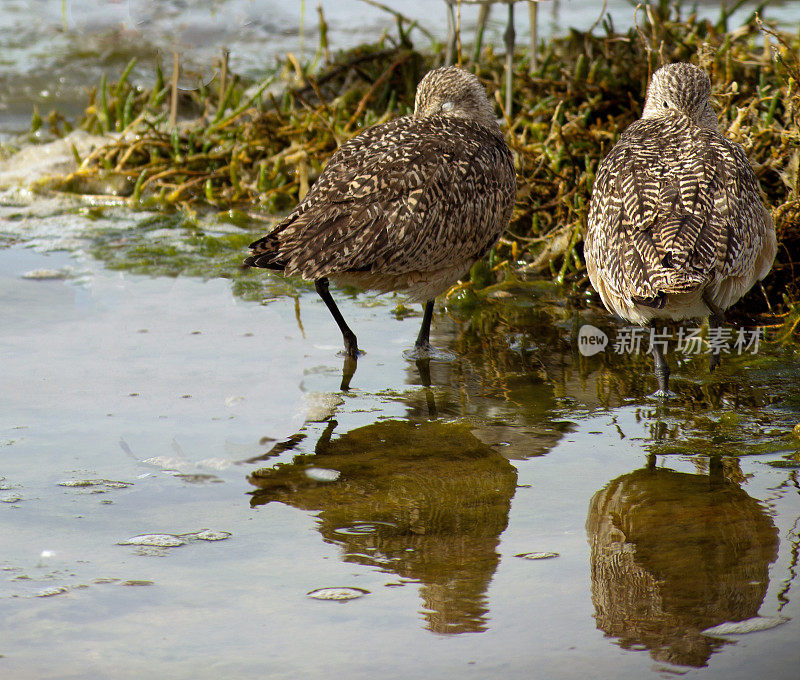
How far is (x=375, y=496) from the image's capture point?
3.42 m

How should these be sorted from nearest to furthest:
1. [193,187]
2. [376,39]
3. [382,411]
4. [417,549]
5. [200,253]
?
[417,549], [382,411], [200,253], [193,187], [376,39]

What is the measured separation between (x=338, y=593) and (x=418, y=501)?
624 mm

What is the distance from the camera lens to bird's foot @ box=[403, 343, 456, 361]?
15.4ft

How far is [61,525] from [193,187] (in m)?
3.97

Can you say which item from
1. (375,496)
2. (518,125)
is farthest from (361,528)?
(518,125)

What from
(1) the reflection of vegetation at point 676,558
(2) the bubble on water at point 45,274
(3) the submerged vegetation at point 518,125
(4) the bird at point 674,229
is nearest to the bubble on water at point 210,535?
(1) the reflection of vegetation at point 676,558

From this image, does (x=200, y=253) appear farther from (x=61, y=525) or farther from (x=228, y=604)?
(x=228, y=604)

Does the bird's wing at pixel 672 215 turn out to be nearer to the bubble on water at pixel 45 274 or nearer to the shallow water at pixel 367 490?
the shallow water at pixel 367 490

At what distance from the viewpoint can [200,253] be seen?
5938 millimetres

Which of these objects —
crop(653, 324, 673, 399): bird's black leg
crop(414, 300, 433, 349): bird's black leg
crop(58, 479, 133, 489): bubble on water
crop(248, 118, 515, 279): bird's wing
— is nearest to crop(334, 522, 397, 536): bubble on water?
crop(58, 479, 133, 489): bubble on water

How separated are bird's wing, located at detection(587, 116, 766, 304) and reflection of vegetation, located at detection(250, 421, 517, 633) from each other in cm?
89

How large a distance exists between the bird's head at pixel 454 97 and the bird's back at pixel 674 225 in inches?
32.7

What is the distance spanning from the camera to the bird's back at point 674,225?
3939 mm

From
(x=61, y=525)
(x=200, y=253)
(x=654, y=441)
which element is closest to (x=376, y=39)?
Result: (x=200, y=253)
